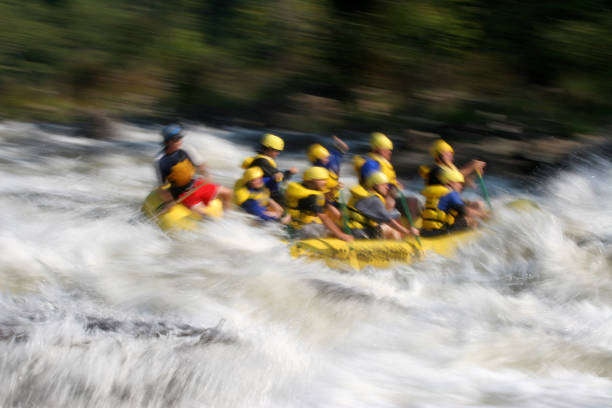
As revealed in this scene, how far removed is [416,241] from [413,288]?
387mm

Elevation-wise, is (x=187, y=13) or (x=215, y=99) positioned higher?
(x=187, y=13)

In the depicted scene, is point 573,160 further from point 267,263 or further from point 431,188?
point 267,263

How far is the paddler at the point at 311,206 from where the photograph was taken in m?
5.68

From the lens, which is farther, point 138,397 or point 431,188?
point 431,188

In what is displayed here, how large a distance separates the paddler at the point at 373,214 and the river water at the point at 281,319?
0.32 metres

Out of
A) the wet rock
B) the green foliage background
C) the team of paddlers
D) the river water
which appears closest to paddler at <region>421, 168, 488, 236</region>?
the team of paddlers

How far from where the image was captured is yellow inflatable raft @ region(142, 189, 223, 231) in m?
5.75

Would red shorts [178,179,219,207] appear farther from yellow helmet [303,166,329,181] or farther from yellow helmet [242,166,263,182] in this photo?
yellow helmet [303,166,329,181]

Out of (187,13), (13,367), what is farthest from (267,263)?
(187,13)

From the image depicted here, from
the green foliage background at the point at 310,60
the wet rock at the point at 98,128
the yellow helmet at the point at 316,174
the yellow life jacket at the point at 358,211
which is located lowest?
the wet rock at the point at 98,128

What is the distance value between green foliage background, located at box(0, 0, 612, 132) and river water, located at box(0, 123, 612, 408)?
3.11m

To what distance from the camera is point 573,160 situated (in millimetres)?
9047

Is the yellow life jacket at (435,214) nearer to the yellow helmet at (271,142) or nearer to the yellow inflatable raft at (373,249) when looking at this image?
the yellow inflatable raft at (373,249)

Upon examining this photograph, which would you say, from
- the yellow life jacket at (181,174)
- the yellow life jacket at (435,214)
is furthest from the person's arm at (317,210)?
the yellow life jacket at (181,174)
